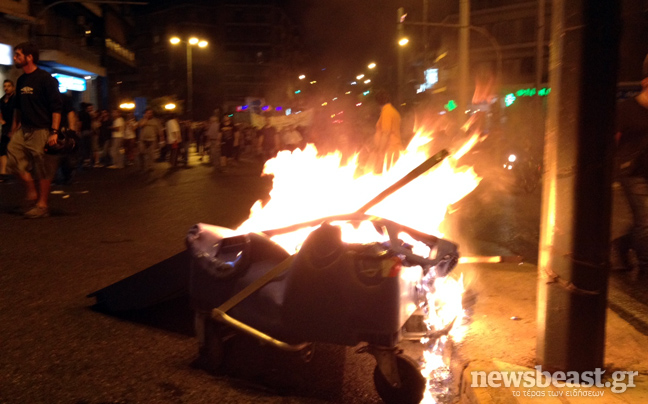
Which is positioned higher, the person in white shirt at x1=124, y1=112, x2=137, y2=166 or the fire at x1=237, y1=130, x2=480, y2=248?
the person in white shirt at x1=124, y1=112, x2=137, y2=166

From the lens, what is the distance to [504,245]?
7.71m

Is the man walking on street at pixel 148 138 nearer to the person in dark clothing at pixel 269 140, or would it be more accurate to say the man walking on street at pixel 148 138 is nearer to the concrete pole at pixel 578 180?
the person in dark clothing at pixel 269 140

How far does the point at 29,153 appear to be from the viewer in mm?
8242

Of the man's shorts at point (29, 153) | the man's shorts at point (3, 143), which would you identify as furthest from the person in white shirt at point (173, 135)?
the man's shorts at point (29, 153)

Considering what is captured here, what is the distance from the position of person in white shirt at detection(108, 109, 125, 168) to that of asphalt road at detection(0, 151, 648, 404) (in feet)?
34.8

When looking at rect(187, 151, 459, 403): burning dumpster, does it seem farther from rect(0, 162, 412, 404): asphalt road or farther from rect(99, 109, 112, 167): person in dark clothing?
rect(99, 109, 112, 167): person in dark clothing

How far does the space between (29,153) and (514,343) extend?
679 cm

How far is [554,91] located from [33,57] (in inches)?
282

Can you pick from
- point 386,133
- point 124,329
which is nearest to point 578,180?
point 124,329

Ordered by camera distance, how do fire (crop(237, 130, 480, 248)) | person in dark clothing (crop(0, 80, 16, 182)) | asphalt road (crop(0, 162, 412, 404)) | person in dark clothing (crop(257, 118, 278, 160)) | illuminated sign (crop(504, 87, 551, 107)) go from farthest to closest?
illuminated sign (crop(504, 87, 551, 107)) < person in dark clothing (crop(257, 118, 278, 160)) < person in dark clothing (crop(0, 80, 16, 182)) < fire (crop(237, 130, 480, 248)) < asphalt road (crop(0, 162, 412, 404))

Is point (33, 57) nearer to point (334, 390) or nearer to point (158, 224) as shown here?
point (158, 224)

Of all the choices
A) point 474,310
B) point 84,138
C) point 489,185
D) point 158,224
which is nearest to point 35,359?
point 474,310

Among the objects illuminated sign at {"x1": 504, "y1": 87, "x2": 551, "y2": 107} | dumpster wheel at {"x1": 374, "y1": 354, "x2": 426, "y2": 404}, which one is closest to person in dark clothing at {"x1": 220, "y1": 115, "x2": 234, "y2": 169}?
dumpster wheel at {"x1": 374, "y1": 354, "x2": 426, "y2": 404}

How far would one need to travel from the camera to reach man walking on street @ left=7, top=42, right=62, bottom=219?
8.12 m
